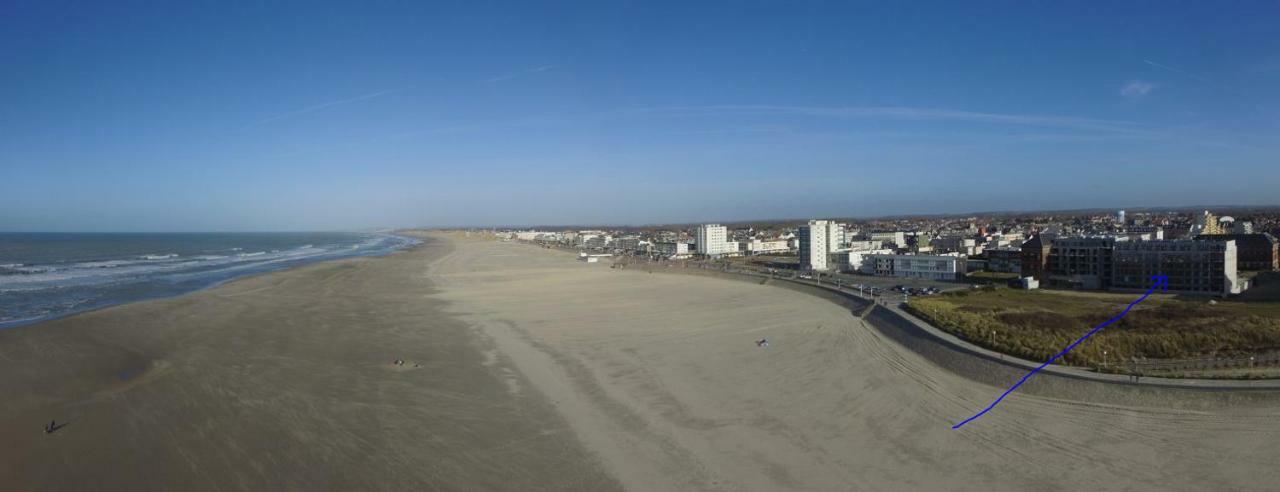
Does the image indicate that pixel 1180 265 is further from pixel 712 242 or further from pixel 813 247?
pixel 712 242

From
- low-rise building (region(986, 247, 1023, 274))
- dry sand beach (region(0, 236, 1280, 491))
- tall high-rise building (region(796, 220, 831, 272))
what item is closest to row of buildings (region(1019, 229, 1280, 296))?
low-rise building (region(986, 247, 1023, 274))

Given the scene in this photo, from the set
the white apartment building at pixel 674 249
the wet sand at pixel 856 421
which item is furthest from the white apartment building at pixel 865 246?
the wet sand at pixel 856 421

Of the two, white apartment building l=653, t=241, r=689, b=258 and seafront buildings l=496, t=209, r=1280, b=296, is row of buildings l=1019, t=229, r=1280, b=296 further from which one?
white apartment building l=653, t=241, r=689, b=258

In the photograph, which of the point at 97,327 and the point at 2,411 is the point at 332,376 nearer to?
the point at 2,411

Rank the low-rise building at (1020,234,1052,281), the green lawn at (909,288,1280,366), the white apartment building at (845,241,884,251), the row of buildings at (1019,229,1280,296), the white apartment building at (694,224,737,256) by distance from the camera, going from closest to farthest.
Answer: the green lawn at (909,288,1280,366)
the row of buildings at (1019,229,1280,296)
the low-rise building at (1020,234,1052,281)
the white apartment building at (845,241,884,251)
the white apartment building at (694,224,737,256)

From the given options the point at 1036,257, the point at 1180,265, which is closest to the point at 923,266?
the point at 1036,257

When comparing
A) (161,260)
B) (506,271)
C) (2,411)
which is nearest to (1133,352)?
(2,411)
